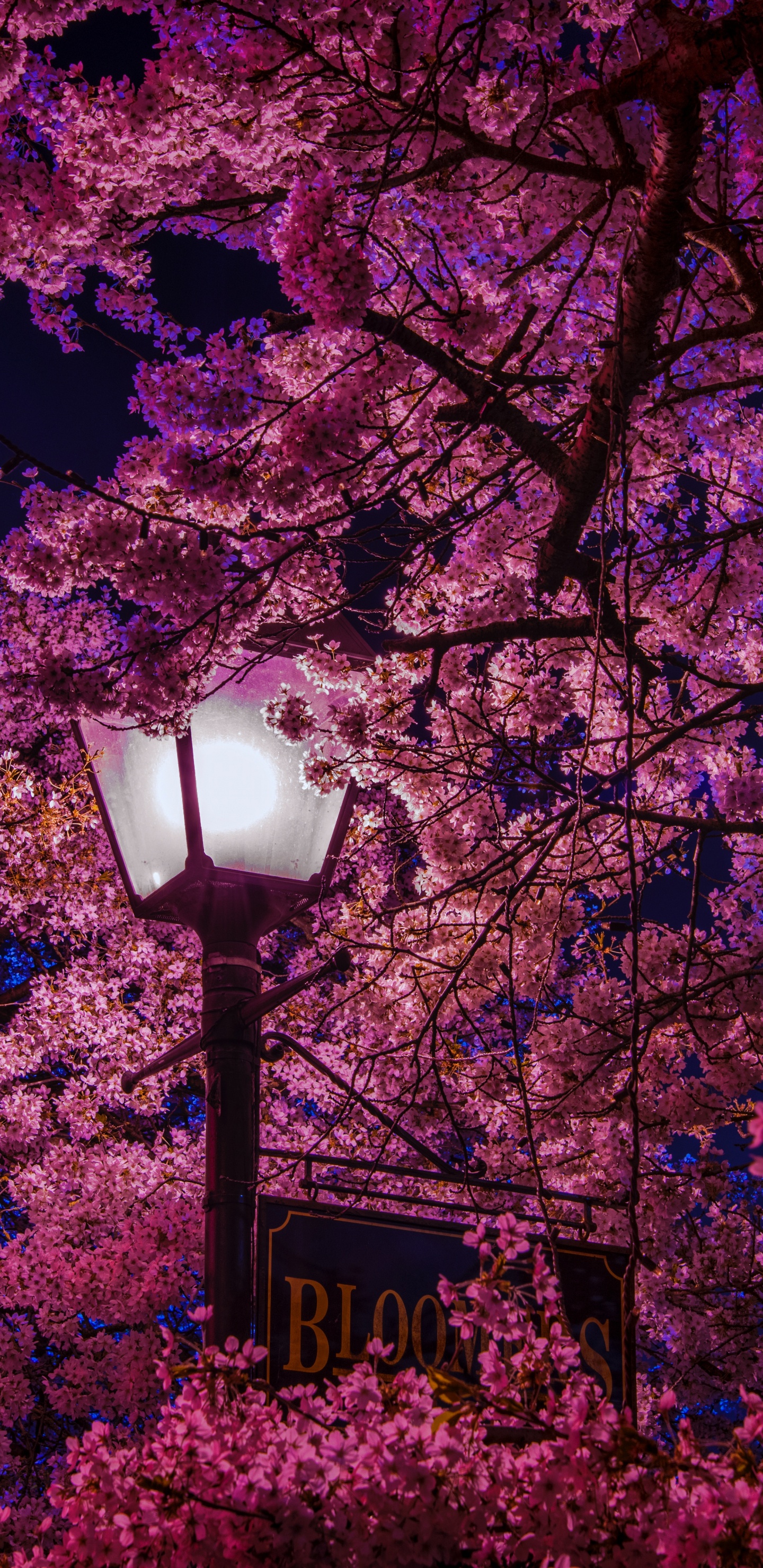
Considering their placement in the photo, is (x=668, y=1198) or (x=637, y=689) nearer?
(x=637, y=689)

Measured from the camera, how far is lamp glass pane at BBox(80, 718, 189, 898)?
3.49 m

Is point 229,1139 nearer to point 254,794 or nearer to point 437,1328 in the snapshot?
point 437,1328

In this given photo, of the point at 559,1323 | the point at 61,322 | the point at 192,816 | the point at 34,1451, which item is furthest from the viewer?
the point at 34,1451

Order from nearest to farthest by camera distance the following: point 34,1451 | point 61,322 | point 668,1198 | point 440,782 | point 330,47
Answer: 1. point 330,47
2. point 61,322
3. point 440,782
4. point 668,1198
5. point 34,1451

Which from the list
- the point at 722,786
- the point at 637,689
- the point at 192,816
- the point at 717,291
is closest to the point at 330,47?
the point at 717,291

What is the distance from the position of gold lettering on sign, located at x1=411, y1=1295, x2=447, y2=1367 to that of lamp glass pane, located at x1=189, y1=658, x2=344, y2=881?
53.2 inches

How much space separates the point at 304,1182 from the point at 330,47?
13.9ft

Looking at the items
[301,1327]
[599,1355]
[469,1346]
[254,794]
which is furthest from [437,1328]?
[254,794]

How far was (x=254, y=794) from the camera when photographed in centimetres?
348

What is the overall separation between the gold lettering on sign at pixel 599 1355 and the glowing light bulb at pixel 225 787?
1.97 m

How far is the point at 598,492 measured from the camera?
4.70 meters

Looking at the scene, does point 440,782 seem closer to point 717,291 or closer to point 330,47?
point 717,291

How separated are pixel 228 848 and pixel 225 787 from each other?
0.21 metres

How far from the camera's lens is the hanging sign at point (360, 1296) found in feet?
9.35
